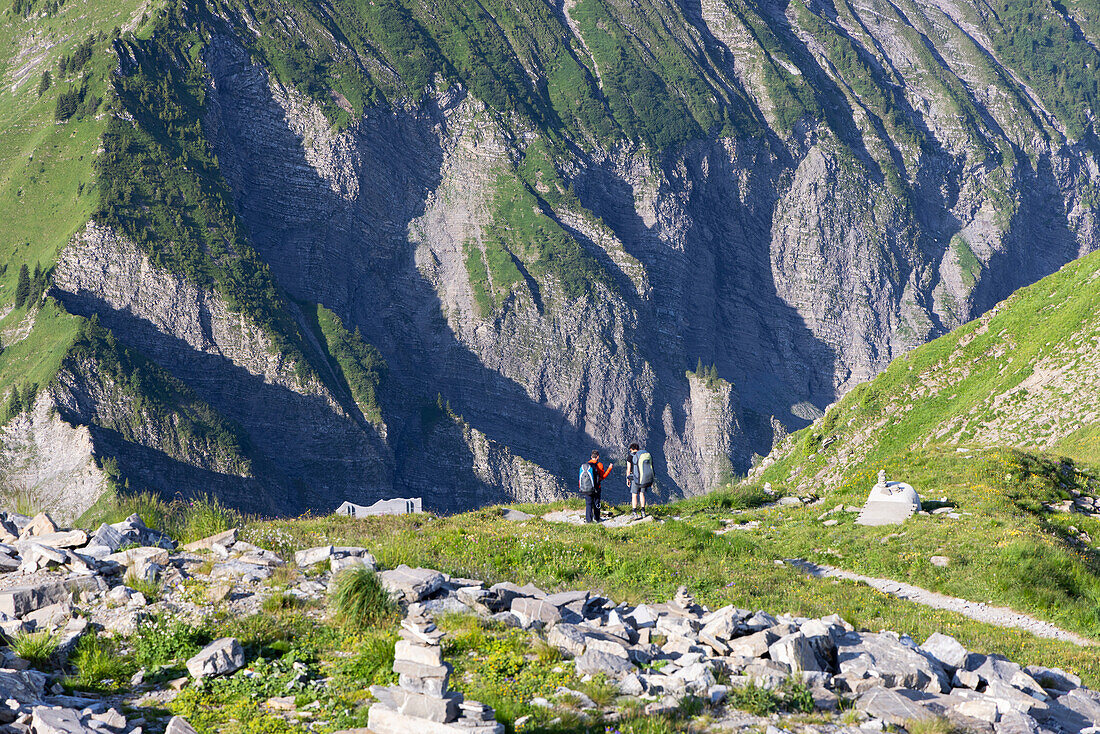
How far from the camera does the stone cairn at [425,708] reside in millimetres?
8547

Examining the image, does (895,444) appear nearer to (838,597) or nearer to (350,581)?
(838,597)

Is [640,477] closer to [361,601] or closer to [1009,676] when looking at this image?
[361,601]

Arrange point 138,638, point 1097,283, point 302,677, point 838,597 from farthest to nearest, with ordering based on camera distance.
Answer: point 1097,283, point 838,597, point 138,638, point 302,677

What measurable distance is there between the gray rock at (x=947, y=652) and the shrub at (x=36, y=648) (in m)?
10.7

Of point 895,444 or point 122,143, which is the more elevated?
point 122,143

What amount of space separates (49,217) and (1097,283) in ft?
604

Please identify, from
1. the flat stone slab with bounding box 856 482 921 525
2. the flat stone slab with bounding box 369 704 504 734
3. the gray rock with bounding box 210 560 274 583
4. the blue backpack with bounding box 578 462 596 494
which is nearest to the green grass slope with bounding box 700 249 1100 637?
the flat stone slab with bounding box 856 482 921 525

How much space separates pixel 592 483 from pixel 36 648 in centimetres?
1842

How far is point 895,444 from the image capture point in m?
46.1

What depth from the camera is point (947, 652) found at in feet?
38.0

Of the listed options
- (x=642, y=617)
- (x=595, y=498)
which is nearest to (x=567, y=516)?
(x=595, y=498)

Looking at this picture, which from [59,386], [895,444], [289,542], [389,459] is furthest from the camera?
[389,459]

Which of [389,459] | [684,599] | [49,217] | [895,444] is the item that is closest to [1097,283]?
[895,444]

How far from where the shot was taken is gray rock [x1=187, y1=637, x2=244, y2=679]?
33.4ft
